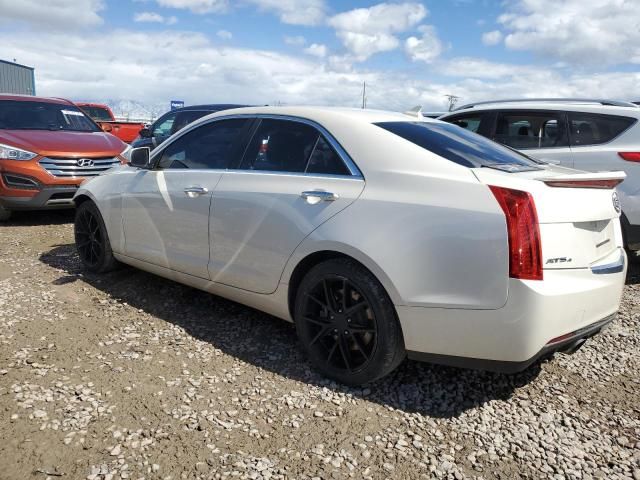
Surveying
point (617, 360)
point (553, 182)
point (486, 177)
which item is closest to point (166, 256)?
point (486, 177)

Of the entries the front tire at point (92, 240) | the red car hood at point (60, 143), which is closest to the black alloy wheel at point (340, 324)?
the front tire at point (92, 240)

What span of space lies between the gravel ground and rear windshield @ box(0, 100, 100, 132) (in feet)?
15.0

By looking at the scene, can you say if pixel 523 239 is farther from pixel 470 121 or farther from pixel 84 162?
pixel 84 162

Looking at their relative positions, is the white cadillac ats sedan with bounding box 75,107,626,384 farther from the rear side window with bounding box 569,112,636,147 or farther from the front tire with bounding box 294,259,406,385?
the rear side window with bounding box 569,112,636,147

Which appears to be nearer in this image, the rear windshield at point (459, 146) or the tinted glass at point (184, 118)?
the rear windshield at point (459, 146)

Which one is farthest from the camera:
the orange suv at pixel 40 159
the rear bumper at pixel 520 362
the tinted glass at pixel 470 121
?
the orange suv at pixel 40 159

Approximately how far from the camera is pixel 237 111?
3.79 meters

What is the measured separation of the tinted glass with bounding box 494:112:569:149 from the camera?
5500 millimetres

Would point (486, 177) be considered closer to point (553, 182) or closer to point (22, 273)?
point (553, 182)

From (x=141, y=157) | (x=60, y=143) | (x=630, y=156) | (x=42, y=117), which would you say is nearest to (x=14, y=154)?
(x=60, y=143)

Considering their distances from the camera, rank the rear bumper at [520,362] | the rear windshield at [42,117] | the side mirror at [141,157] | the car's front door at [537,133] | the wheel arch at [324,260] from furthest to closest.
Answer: the rear windshield at [42,117] < the car's front door at [537,133] < the side mirror at [141,157] < the wheel arch at [324,260] < the rear bumper at [520,362]

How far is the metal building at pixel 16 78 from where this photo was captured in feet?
111

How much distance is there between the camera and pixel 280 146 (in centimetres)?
340

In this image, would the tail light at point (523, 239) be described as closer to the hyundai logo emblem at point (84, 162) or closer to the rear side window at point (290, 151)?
the rear side window at point (290, 151)
